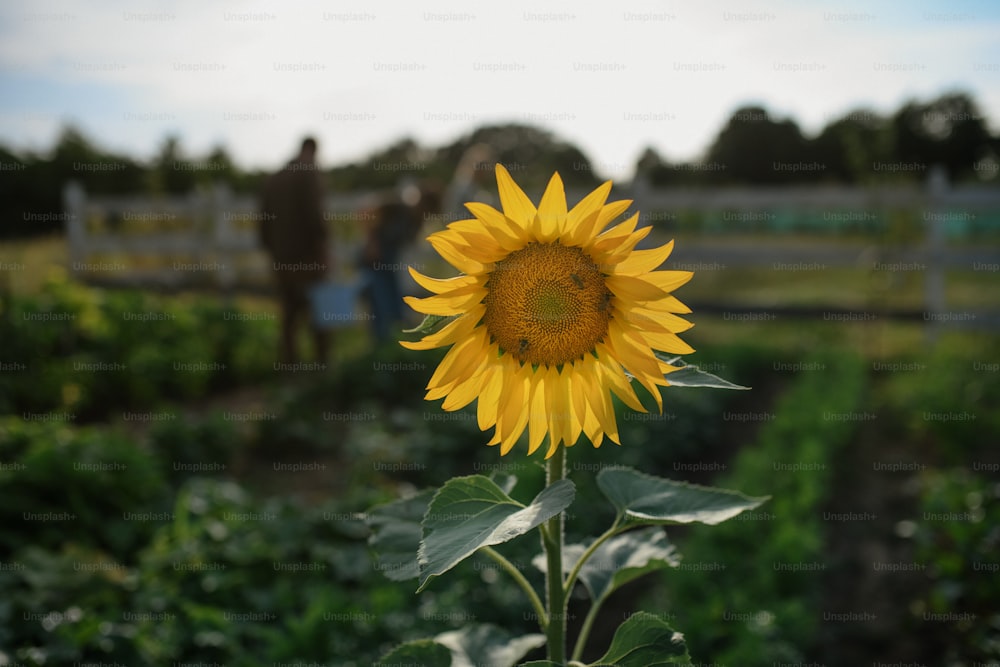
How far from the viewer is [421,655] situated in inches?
59.9

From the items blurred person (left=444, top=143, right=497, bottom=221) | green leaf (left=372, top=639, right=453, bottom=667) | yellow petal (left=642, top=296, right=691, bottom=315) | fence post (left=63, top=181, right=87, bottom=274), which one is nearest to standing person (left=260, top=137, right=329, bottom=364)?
blurred person (left=444, top=143, right=497, bottom=221)

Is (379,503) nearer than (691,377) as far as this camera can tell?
No

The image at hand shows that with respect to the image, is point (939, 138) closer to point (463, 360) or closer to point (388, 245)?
point (388, 245)

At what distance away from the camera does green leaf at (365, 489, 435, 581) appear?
5.07ft

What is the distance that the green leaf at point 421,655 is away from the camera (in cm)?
150

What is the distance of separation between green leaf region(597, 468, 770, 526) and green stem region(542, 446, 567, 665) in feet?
0.44

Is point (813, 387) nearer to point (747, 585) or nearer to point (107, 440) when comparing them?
point (747, 585)

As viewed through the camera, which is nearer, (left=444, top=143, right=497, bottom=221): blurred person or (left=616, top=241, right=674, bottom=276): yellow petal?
(left=616, top=241, right=674, bottom=276): yellow petal

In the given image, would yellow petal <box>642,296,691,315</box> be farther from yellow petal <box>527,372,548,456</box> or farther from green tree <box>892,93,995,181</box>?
green tree <box>892,93,995,181</box>

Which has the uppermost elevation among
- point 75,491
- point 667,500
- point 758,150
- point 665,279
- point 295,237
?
point 758,150

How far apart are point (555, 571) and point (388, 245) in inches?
286

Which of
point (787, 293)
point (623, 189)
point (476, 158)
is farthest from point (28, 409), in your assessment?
point (787, 293)

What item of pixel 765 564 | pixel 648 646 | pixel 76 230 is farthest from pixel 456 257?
pixel 76 230

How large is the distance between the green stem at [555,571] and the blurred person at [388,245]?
687 centimetres
